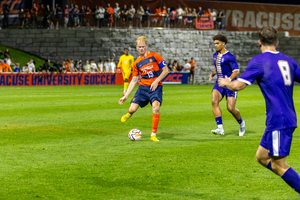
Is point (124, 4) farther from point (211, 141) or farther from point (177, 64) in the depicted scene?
point (211, 141)

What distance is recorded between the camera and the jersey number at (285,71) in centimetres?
491

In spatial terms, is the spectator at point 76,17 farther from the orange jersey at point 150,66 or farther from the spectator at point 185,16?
the orange jersey at point 150,66

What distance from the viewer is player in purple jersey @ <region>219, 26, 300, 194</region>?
15.9 ft

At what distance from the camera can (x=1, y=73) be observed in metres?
28.0

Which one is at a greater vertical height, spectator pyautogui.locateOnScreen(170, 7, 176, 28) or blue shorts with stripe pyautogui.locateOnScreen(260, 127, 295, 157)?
spectator pyautogui.locateOnScreen(170, 7, 176, 28)

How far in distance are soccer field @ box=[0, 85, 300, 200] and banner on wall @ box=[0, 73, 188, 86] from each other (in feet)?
49.9

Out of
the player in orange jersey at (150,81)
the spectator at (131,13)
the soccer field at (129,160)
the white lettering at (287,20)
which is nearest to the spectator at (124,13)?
the spectator at (131,13)

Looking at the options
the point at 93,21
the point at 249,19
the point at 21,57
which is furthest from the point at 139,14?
the point at 249,19

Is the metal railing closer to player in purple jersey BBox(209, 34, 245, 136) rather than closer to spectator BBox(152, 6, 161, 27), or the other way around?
spectator BBox(152, 6, 161, 27)

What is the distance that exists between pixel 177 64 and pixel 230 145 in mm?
27315

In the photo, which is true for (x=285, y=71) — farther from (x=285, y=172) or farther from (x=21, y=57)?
(x=21, y=57)

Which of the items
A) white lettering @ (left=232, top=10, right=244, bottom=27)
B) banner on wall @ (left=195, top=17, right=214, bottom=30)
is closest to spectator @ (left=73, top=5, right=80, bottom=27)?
Result: banner on wall @ (left=195, top=17, right=214, bottom=30)

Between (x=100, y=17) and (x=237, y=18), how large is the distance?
40.6 ft

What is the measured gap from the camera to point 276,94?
4.91m
